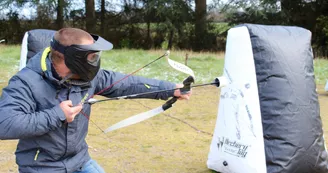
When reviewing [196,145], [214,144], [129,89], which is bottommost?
[196,145]

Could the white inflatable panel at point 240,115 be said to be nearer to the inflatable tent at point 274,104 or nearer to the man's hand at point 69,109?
the inflatable tent at point 274,104

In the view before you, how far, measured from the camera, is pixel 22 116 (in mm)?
2270

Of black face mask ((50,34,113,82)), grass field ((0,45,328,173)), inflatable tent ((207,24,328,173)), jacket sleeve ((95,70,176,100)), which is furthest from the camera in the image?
grass field ((0,45,328,173))

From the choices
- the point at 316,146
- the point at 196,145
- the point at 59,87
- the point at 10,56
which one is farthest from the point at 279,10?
the point at 59,87

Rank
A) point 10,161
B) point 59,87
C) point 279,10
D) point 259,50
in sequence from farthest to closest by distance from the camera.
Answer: point 279,10
point 10,161
point 259,50
point 59,87

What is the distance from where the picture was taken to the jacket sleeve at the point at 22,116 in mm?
2252

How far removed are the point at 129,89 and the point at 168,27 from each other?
65.4ft

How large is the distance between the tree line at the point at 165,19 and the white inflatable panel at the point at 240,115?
18.1 meters

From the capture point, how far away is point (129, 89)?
306 cm

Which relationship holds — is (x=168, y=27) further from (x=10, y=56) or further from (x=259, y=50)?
(x=259, y=50)

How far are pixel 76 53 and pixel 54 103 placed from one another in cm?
31

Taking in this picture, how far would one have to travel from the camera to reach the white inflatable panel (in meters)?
3.83

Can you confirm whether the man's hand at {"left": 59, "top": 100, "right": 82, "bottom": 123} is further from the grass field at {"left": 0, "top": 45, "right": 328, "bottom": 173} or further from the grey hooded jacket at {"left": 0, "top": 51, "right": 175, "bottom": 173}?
the grass field at {"left": 0, "top": 45, "right": 328, "bottom": 173}

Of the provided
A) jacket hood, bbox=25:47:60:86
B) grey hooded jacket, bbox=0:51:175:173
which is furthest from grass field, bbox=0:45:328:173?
jacket hood, bbox=25:47:60:86
